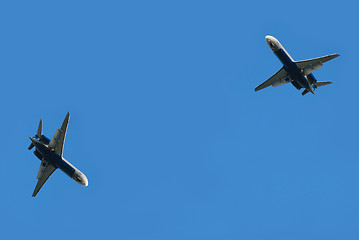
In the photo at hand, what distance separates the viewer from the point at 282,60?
117625 mm

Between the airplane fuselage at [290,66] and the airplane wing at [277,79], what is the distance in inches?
98.1

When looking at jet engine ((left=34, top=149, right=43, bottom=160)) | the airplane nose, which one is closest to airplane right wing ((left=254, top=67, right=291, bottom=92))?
the airplane nose

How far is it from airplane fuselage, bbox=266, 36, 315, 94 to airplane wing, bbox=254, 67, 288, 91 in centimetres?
249

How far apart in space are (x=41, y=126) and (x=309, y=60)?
5941 centimetres

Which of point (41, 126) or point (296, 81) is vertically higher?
point (41, 126)

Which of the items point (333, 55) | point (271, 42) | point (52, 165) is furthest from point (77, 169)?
→ point (333, 55)

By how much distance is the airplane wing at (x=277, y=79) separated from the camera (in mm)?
123406

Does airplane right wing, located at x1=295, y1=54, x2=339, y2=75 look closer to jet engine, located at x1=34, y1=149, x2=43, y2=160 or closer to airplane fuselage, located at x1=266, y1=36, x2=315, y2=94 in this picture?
airplane fuselage, located at x1=266, y1=36, x2=315, y2=94

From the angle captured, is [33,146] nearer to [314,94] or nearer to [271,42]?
[271,42]

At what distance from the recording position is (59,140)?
107938 millimetres

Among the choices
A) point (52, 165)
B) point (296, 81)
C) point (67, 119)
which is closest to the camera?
point (67, 119)

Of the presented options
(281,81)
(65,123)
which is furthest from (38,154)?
(281,81)

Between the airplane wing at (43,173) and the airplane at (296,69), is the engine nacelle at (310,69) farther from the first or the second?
the airplane wing at (43,173)

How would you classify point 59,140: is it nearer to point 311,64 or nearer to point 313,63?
point 311,64
